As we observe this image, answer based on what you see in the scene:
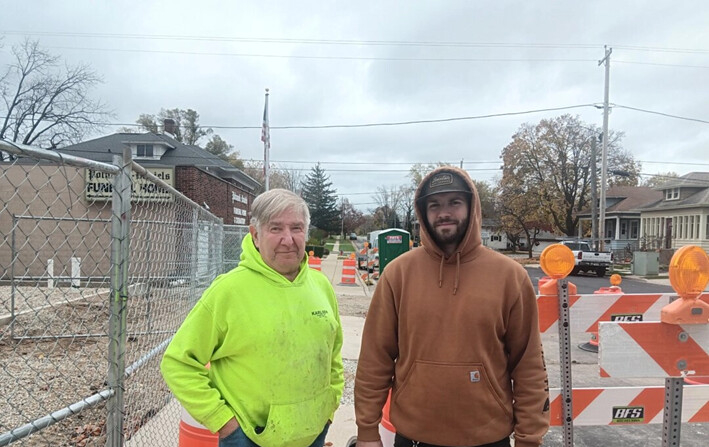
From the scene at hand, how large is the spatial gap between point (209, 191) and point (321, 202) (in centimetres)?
5585

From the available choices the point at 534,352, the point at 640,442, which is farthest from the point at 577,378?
the point at 534,352

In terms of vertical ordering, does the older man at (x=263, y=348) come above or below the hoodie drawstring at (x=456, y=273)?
below

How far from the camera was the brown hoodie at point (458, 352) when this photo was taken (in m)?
1.94

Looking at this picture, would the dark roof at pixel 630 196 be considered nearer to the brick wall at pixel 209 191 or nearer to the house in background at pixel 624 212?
the house in background at pixel 624 212

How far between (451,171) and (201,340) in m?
1.38

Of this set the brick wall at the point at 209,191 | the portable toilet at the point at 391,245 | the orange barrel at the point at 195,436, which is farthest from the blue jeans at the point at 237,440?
the brick wall at the point at 209,191

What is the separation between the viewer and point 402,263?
2152 millimetres

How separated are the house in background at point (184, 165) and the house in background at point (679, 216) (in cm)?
2958

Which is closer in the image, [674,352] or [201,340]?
[201,340]

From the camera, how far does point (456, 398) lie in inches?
76.2

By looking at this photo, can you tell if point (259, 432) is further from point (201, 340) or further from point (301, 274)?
point (301, 274)

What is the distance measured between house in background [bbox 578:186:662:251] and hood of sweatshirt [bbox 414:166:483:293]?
4071cm

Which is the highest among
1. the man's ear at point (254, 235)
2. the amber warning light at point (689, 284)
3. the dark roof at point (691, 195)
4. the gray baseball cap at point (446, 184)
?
the dark roof at point (691, 195)

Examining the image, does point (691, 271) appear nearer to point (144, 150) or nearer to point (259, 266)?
point (259, 266)
